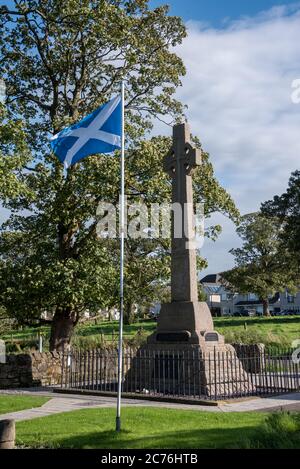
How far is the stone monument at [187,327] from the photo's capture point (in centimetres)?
1466

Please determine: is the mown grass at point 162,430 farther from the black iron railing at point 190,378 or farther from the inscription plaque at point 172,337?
the inscription plaque at point 172,337

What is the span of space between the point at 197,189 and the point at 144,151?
330 centimetres

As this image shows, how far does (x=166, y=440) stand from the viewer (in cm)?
837

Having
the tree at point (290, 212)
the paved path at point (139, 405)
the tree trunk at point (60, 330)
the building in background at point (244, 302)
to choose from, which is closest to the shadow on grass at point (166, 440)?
the paved path at point (139, 405)

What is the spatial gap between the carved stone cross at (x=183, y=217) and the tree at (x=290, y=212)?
31478 mm

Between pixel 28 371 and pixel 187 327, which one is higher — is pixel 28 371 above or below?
below

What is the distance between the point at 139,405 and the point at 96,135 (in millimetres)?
6528

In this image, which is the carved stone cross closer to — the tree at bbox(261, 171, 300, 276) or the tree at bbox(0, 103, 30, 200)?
the tree at bbox(0, 103, 30, 200)

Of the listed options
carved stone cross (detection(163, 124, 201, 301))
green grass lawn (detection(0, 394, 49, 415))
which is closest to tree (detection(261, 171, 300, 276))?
carved stone cross (detection(163, 124, 201, 301))

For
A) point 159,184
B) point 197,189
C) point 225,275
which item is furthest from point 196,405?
point 225,275

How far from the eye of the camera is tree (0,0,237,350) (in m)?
21.2

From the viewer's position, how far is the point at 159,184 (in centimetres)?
2270

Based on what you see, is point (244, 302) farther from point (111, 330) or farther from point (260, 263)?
point (111, 330)

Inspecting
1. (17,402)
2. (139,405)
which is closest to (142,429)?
(139,405)
